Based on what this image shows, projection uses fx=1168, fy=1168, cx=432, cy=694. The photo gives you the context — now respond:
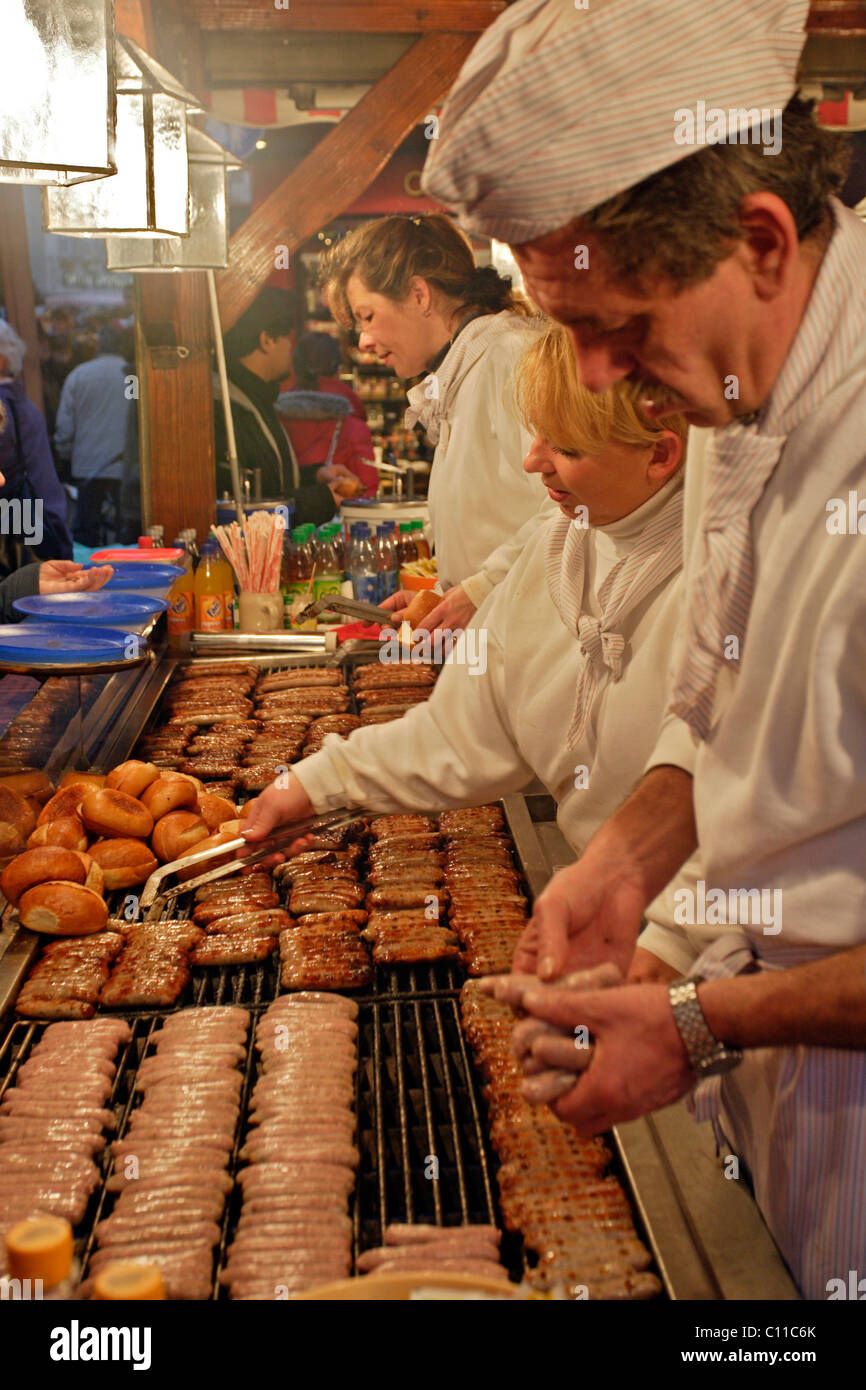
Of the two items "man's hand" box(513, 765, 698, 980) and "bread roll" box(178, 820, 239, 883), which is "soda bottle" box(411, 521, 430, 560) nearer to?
"bread roll" box(178, 820, 239, 883)

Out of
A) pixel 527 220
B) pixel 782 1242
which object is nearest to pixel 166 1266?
pixel 782 1242

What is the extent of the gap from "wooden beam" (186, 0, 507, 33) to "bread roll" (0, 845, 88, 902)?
6.34 metres

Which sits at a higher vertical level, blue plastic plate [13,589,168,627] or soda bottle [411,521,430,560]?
blue plastic plate [13,589,168,627]

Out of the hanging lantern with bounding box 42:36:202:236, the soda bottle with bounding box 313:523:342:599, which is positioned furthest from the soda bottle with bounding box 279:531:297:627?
the hanging lantern with bounding box 42:36:202:236

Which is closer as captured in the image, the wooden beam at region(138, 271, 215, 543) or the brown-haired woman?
the brown-haired woman

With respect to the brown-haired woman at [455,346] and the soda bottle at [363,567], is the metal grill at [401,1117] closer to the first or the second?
the brown-haired woman at [455,346]

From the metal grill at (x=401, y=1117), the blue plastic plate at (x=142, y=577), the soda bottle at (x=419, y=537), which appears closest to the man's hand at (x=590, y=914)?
the metal grill at (x=401, y=1117)

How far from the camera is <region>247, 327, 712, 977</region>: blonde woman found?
93.7 inches

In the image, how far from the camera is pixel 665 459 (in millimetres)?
2414

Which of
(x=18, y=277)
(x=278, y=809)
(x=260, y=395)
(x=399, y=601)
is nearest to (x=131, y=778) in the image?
(x=278, y=809)

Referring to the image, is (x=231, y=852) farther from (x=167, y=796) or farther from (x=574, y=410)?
(x=574, y=410)

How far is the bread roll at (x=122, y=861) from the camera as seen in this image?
10.8 ft

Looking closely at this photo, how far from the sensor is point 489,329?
4.60 m

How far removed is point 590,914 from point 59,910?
1.61 meters
